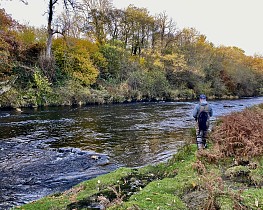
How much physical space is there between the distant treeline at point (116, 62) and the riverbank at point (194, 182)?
16.8 metres

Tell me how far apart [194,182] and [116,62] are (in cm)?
3830

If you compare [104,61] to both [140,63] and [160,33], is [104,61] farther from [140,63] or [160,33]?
[160,33]

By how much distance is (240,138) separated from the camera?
9.30m

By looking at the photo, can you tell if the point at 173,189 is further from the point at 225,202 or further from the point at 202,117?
the point at 202,117

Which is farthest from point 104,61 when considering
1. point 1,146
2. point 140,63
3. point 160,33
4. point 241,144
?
point 241,144

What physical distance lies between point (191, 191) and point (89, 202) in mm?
2440

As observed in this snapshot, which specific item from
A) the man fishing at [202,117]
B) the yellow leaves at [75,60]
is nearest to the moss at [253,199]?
the man fishing at [202,117]

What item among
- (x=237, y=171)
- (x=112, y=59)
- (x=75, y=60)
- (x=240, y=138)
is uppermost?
(x=112, y=59)

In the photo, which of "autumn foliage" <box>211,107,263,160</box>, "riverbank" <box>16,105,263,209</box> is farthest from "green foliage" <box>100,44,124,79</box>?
"autumn foliage" <box>211,107,263,160</box>

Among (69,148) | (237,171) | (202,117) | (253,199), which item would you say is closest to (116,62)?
(69,148)

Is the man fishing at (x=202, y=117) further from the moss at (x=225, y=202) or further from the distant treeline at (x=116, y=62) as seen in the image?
the distant treeline at (x=116, y=62)

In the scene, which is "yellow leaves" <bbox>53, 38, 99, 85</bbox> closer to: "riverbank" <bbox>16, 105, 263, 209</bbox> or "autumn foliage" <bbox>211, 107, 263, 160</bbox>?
"riverbank" <bbox>16, 105, 263, 209</bbox>

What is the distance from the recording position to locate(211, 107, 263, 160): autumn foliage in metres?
8.81

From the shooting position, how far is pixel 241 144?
9.17 metres
